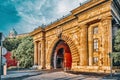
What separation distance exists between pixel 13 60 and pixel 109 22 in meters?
50.8

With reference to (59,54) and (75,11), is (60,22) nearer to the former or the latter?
(75,11)

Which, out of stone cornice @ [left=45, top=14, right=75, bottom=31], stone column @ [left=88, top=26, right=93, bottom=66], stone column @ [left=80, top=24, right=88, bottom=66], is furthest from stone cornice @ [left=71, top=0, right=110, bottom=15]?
stone column @ [left=88, top=26, right=93, bottom=66]

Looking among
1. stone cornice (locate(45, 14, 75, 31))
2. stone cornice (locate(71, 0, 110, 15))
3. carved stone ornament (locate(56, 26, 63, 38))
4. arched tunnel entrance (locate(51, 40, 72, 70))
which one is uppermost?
stone cornice (locate(71, 0, 110, 15))

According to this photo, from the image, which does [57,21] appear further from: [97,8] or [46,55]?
[97,8]

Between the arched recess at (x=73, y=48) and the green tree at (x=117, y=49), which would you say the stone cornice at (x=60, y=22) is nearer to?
the arched recess at (x=73, y=48)

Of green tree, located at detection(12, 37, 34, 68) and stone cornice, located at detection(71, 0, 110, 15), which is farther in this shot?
green tree, located at detection(12, 37, 34, 68)

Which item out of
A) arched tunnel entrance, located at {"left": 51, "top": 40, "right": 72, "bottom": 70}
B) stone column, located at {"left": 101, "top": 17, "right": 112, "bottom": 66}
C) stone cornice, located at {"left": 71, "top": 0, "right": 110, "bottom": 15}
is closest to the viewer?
stone column, located at {"left": 101, "top": 17, "right": 112, "bottom": 66}

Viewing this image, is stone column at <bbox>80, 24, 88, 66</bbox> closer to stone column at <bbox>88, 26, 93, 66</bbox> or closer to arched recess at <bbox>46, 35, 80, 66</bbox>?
stone column at <bbox>88, 26, 93, 66</bbox>

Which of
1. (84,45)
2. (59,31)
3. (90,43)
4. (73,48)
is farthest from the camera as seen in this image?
(59,31)

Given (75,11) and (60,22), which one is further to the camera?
(60,22)

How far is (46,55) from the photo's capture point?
57.4 meters

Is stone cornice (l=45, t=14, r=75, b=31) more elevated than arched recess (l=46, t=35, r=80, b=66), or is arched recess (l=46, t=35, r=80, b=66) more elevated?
stone cornice (l=45, t=14, r=75, b=31)

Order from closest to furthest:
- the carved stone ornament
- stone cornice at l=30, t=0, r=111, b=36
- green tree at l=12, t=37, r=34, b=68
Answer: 1. stone cornice at l=30, t=0, r=111, b=36
2. the carved stone ornament
3. green tree at l=12, t=37, r=34, b=68

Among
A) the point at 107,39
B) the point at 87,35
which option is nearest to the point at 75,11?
the point at 87,35
